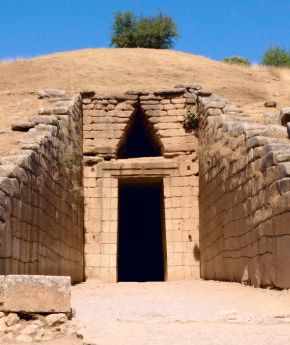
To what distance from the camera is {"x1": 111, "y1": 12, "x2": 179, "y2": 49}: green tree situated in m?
27.9

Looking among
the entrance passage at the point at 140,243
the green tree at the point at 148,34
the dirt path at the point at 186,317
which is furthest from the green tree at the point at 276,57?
the dirt path at the point at 186,317

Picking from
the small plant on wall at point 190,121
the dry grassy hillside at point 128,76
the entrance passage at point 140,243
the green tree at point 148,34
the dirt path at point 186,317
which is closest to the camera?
the dirt path at point 186,317

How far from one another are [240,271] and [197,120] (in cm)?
498

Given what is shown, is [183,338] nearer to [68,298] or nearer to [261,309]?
[68,298]

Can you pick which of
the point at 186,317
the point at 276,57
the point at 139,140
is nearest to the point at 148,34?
the point at 276,57

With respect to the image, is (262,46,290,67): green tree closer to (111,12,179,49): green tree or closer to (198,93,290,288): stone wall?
(111,12,179,49): green tree

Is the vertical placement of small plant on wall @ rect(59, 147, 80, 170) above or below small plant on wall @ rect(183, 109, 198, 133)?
below

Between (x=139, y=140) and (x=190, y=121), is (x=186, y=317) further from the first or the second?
(x=139, y=140)

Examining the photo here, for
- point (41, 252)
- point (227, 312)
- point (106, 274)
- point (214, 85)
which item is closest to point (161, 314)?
point (227, 312)

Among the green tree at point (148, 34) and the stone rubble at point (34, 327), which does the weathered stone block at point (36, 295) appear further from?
the green tree at point (148, 34)

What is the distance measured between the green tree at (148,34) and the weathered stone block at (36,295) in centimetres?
2440

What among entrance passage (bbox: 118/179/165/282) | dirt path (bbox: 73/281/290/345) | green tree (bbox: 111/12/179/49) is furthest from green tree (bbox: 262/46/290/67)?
dirt path (bbox: 73/281/290/345)

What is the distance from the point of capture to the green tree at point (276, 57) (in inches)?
1118

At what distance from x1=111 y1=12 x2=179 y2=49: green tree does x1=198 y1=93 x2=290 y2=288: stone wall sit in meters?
16.7
